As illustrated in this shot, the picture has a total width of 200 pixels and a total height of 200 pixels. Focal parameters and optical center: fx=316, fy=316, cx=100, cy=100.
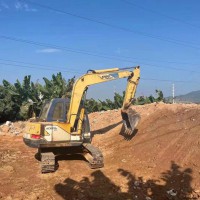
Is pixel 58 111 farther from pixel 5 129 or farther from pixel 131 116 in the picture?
pixel 5 129

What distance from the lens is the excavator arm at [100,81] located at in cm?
1112

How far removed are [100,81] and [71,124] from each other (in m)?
2.10

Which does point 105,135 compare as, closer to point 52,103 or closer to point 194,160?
point 52,103

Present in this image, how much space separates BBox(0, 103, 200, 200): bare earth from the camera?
8336 millimetres

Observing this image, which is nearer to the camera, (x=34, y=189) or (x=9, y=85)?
(x=34, y=189)

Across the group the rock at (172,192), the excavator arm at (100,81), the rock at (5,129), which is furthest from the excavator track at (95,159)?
the rock at (5,129)

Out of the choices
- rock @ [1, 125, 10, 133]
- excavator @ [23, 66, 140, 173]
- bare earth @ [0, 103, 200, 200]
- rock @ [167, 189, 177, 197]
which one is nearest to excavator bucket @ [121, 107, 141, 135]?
excavator @ [23, 66, 140, 173]

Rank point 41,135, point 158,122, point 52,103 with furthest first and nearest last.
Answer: point 158,122, point 52,103, point 41,135

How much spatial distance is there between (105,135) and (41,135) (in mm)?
5940

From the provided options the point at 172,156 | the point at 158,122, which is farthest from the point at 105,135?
the point at 172,156

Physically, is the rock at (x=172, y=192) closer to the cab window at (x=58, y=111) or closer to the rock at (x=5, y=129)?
the cab window at (x=58, y=111)

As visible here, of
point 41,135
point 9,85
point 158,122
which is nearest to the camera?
point 41,135

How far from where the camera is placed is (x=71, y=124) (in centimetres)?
1101

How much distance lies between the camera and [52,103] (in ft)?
37.4
